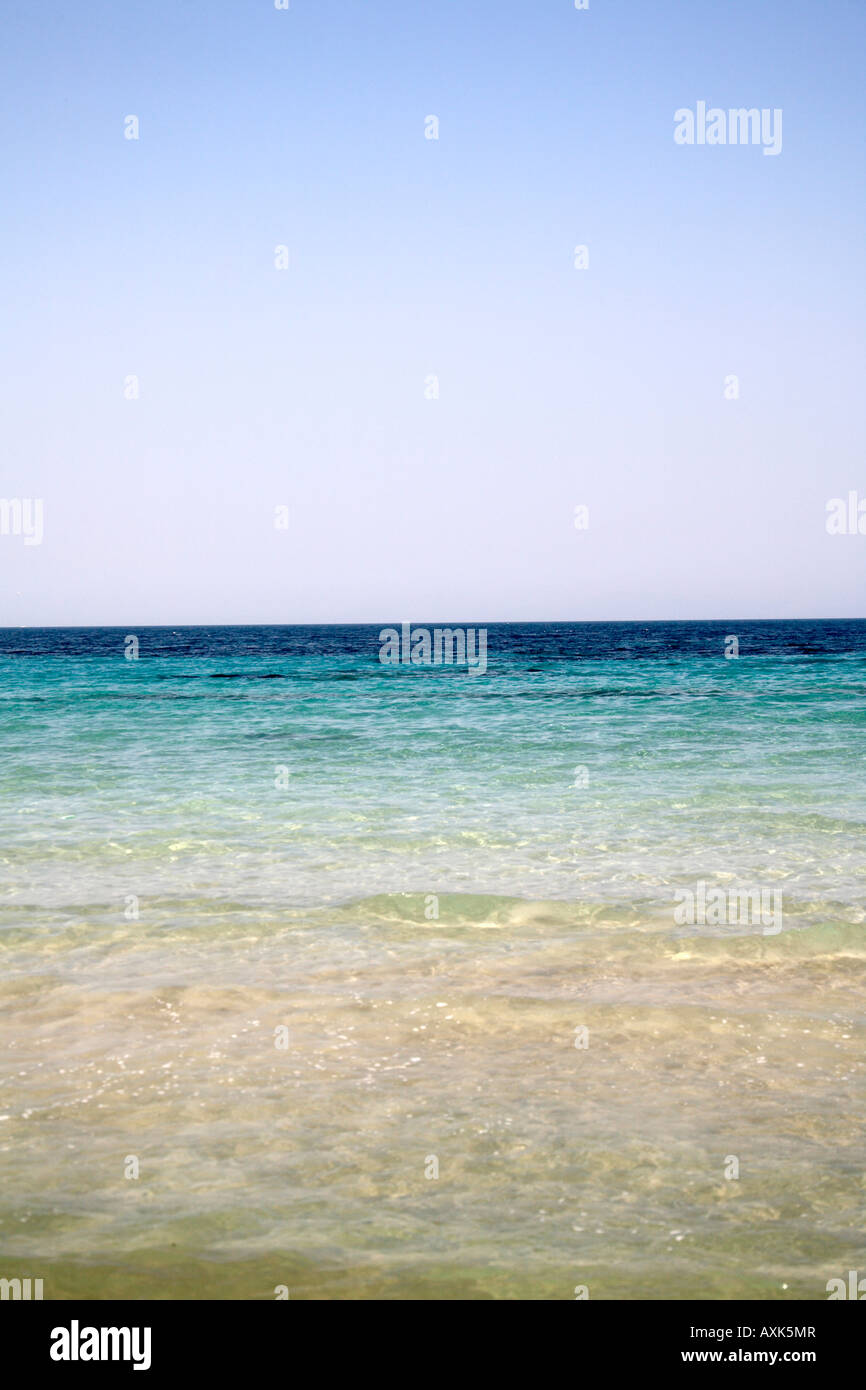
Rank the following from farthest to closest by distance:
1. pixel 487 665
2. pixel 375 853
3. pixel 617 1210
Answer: pixel 487 665 → pixel 375 853 → pixel 617 1210

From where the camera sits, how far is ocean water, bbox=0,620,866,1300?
3.52 m

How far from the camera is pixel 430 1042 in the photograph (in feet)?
17.7

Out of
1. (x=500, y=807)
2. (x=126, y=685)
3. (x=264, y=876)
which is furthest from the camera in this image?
(x=126, y=685)

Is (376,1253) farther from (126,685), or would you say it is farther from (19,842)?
(126,685)

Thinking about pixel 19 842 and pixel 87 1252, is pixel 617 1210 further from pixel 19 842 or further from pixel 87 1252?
pixel 19 842

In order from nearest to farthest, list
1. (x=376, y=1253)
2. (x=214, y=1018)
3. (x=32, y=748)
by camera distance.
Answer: (x=376, y=1253) → (x=214, y=1018) → (x=32, y=748)

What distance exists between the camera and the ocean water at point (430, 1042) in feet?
11.6

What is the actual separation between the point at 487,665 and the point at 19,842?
44.4m

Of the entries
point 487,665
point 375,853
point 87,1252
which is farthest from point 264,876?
point 487,665

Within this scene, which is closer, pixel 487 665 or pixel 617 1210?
pixel 617 1210
